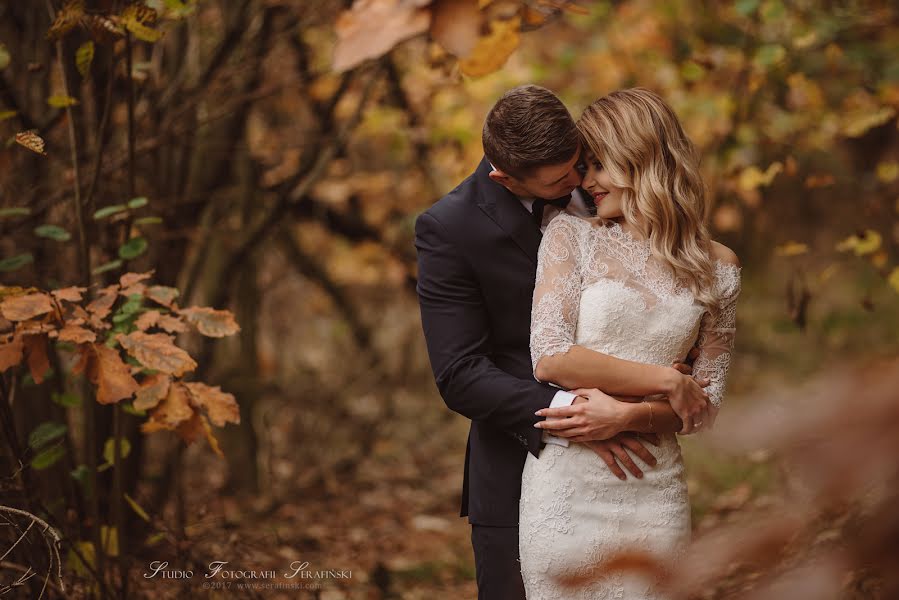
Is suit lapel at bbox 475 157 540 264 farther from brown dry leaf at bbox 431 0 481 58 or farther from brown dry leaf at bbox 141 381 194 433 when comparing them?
brown dry leaf at bbox 141 381 194 433

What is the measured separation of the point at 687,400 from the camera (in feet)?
7.17

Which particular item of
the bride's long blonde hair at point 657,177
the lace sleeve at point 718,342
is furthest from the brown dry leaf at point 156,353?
the lace sleeve at point 718,342

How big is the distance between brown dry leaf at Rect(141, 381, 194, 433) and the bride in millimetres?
1090

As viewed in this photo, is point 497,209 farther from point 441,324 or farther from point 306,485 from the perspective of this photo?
point 306,485

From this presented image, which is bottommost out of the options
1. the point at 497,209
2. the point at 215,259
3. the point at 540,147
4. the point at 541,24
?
the point at 215,259

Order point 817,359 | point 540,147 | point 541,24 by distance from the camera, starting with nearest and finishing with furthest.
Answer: point 540,147 → point 541,24 → point 817,359

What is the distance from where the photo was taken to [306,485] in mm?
6488

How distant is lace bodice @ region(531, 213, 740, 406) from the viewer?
2.19 meters

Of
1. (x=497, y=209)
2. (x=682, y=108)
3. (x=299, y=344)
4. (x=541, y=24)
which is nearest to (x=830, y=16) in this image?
(x=682, y=108)

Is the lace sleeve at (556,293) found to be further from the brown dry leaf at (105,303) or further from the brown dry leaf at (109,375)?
the brown dry leaf at (105,303)

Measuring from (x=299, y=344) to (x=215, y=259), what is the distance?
4.67m

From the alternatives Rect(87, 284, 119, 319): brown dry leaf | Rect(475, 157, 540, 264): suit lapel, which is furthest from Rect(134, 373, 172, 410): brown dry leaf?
Rect(475, 157, 540, 264): suit lapel

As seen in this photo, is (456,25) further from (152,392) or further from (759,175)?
(759,175)

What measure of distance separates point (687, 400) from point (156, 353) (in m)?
1.53
